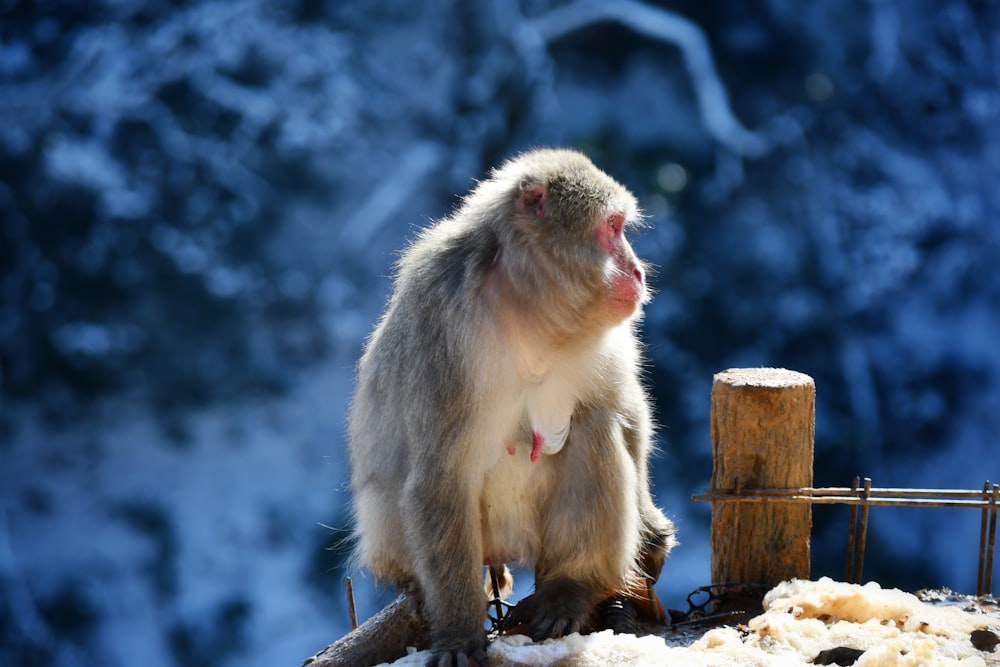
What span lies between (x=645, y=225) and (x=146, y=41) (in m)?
4.81

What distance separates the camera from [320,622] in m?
6.46

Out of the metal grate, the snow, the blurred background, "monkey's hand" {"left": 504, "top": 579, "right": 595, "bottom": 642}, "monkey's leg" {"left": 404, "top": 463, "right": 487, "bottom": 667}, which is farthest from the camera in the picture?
the blurred background

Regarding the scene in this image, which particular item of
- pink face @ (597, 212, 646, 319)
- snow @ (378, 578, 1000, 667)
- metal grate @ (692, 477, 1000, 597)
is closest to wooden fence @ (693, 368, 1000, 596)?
metal grate @ (692, 477, 1000, 597)

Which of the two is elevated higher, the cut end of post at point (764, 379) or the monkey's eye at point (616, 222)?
the monkey's eye at point (616, 222)

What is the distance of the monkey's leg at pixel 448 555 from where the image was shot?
3096 mm

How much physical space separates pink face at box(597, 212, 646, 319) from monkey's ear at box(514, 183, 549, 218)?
190 millimetres

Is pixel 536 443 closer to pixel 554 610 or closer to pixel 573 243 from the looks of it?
pixel 554 610

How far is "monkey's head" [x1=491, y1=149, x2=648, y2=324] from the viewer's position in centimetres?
303

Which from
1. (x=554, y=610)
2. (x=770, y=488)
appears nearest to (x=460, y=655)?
(x=554, y=610)

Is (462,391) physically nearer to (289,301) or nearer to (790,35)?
(289,301)

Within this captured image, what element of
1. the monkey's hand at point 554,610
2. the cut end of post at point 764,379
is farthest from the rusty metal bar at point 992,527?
the monkey's hand at point 554,610

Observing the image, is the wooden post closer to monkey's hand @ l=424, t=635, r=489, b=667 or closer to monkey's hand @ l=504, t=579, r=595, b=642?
monkey's hand @ l=504, t=579, r=595, b=642

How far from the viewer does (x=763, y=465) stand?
375 centimetres

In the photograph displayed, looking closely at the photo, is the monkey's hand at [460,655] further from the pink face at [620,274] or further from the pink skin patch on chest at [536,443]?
the pink face at [620,274]
